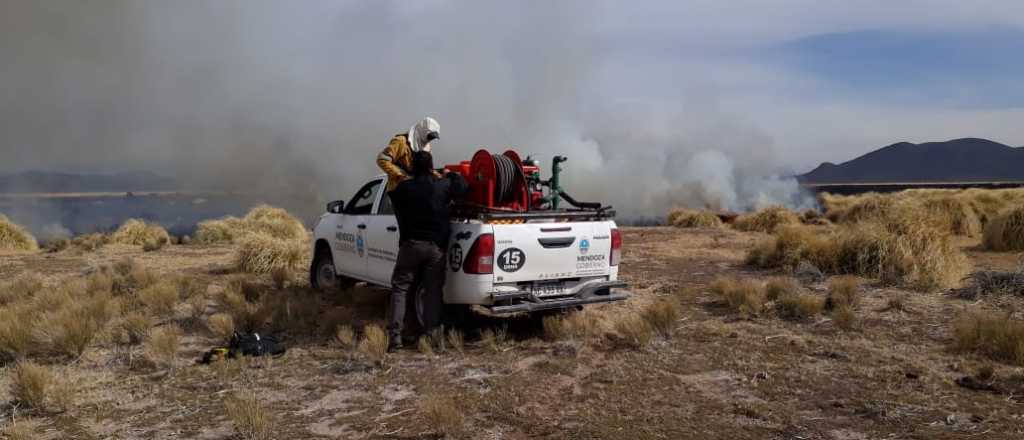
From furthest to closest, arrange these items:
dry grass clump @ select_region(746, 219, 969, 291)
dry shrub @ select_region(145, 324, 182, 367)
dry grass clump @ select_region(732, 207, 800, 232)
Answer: dry grass clump @ select_region(732, 207, 800, 232) < dry grass clump @ select_region(746, 219, 969, 291) < dry shrub @ select_region(145, 324, 182, 367)

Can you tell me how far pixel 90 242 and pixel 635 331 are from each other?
21.5 m

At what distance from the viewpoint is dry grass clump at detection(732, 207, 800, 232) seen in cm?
2555

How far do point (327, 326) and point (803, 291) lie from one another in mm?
7012

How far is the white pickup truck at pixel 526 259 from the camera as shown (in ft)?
25.0

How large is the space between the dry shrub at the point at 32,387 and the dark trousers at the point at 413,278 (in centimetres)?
309

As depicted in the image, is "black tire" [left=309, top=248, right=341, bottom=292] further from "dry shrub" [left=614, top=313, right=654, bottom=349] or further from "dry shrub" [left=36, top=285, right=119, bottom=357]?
"dry shrub" [left=614, top=313, right=654, bottom=349]

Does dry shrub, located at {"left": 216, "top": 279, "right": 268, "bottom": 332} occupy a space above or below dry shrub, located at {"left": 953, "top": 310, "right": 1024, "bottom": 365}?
below

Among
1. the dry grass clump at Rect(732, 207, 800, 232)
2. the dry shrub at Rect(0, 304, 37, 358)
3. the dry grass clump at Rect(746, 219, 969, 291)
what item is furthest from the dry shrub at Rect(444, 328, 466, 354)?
the dry grass clump at Rect(732, 207, 800, 232)

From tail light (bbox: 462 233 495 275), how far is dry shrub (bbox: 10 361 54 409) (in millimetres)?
3857

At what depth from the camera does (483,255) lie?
24.7 feet

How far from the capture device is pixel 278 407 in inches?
235

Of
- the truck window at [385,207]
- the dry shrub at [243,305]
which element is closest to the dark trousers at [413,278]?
the truck window at [385,207]

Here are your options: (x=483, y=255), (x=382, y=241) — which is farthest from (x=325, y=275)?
(x=483, y=255)

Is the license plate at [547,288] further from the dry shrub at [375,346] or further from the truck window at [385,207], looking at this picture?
the truck window at [385,207]
